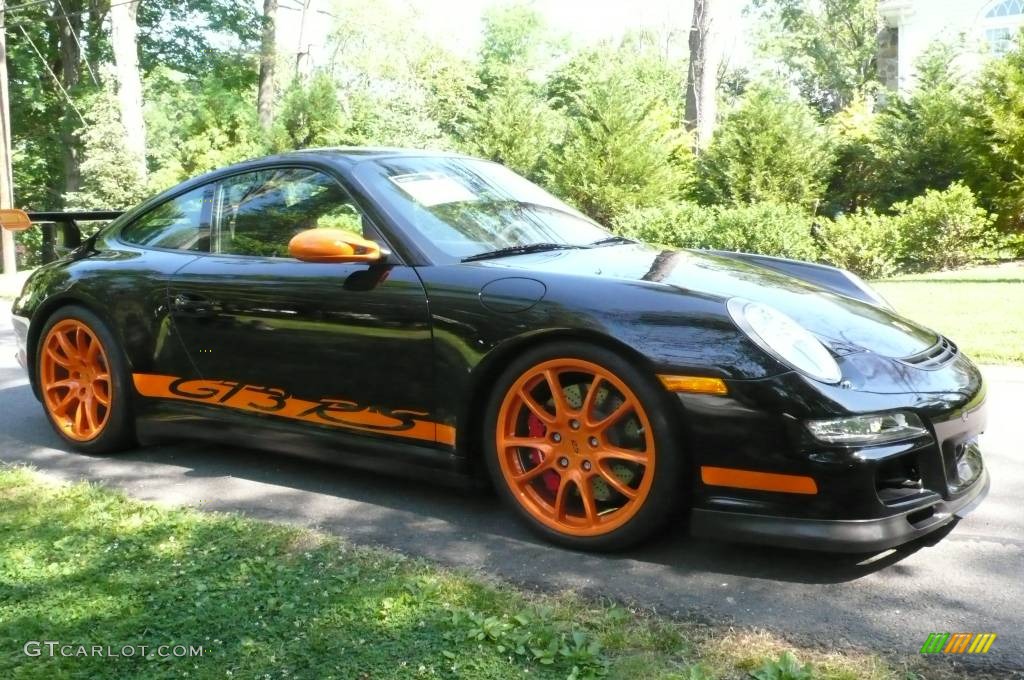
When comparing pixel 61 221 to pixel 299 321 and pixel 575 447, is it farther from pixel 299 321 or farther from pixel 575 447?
pixel 575 447

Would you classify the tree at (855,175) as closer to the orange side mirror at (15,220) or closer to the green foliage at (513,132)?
the green foliage at (513,132)

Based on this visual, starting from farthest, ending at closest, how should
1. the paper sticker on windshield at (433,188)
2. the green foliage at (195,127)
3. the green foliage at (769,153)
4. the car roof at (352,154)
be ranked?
the green foliage at (195,127) < the green foliage at (769,153) < the car roof at (352,154) < the paper sticker on windshield at (433,188)

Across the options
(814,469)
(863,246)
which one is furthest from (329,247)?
(863,246)

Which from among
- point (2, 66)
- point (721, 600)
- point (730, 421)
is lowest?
point (721, 600)

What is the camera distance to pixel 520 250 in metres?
3.77

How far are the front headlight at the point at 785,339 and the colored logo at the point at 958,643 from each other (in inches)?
29.4

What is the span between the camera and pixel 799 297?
3459 millimetres

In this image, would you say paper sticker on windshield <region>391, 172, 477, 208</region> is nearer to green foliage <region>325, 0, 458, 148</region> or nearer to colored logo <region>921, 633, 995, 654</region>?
colored logo <region>921, 633, 995, 654</region>

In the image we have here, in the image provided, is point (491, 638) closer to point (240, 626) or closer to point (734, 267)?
point (240, 626)

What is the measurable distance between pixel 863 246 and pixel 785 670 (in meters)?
11.8

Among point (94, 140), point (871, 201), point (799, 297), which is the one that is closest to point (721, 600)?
point (799, 297)

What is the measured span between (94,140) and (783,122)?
17.1m

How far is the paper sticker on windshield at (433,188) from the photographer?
12.8 ft

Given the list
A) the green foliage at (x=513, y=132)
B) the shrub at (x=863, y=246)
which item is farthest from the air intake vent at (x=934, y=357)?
the green foliage at (x=513, y=132)
